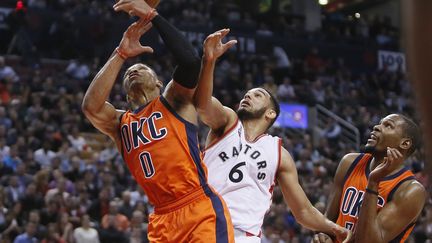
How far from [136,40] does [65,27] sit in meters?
15.1

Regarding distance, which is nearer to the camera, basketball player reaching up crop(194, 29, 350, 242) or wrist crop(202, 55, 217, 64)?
wrist crop(202, 55, 217, 64)

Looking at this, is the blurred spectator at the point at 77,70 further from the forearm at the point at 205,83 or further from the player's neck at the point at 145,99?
the forearm at the point at 205,83

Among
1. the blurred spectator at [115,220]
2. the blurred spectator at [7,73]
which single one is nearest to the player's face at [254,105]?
the blurred spectator at [115,220]

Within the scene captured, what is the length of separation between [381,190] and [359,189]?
0.18 meters

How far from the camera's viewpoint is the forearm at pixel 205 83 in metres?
4.34

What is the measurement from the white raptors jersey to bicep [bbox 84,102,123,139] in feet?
2.40

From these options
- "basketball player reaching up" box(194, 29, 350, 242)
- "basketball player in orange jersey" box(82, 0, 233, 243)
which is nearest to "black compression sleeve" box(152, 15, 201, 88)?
"basketball player in orange jersey" box(82, 0, 233, 243)

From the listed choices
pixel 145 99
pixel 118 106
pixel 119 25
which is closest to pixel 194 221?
pixel 145 99

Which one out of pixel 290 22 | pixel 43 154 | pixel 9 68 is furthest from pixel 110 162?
pixel 290 22

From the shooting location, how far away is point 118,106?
15.6m

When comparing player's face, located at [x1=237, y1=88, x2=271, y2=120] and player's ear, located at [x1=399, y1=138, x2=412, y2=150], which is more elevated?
player's face, located at [x1=237, y1=88, x2=271, y2=120]

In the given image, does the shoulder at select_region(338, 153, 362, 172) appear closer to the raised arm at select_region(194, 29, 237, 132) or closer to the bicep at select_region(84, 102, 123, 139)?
the raised arm at select_region(194, 29, 237, 132)

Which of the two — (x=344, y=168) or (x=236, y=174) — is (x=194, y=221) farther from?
(x=344, y=168)

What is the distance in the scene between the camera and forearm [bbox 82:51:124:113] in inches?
175
